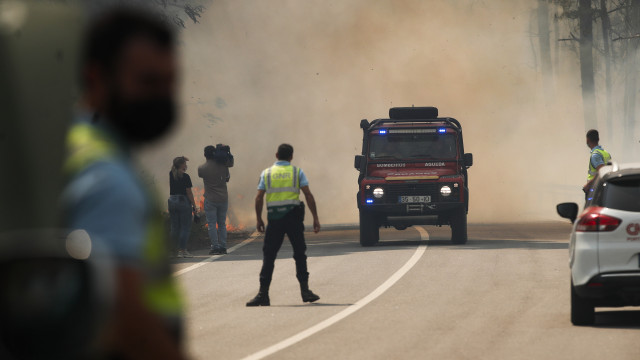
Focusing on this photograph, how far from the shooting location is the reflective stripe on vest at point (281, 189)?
43.2ft

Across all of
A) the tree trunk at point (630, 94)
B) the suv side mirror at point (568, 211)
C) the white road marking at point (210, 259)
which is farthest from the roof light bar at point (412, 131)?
the tree trunk at point (630, 94)

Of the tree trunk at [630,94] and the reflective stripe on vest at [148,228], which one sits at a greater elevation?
the tree trunk at [630,94]

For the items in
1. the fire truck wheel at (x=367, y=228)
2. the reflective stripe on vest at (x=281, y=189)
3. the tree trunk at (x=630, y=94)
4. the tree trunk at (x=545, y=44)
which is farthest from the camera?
the tree trunk at (x=545, y=44)

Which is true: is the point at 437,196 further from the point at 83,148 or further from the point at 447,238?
the point at 83,148

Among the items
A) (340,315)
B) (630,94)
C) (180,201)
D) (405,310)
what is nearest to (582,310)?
(405,310)

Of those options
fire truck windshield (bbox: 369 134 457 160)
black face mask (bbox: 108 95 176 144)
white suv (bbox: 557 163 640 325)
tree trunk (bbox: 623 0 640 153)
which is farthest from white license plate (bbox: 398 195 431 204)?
tree trunk (bbox: 623 0 640 153)

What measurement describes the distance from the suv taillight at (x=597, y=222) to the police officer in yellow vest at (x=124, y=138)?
8.60 m

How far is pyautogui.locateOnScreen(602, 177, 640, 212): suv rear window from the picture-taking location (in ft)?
34.3

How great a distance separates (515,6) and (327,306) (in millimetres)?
64490

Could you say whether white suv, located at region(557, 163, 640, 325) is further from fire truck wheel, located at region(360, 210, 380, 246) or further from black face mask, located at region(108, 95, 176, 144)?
fire truck wheel, located at region(360, 210, 380, 246)

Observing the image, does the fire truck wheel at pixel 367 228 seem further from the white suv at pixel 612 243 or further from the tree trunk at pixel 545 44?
the tree trunk at pixel 545 44

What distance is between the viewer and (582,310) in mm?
10766

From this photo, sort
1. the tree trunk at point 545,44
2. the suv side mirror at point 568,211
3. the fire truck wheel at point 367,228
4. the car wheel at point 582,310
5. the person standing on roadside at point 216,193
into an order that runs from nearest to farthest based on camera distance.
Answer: the car wheel at point 582,310, the suv side mirror at point 568,211, the person standing on roadside at point 216,193, the fire truck wheel at point 367,228, the tree trunk at point 545,44

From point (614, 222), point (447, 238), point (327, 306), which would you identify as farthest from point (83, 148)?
point (447, 238)
